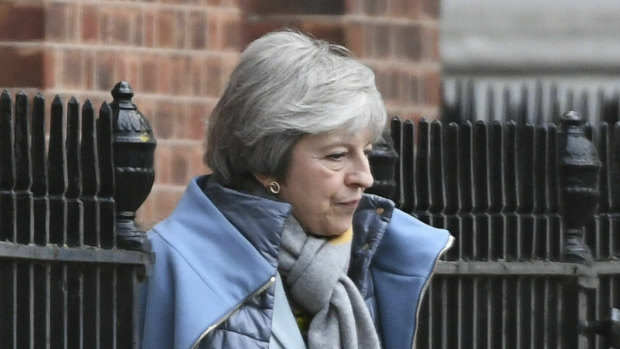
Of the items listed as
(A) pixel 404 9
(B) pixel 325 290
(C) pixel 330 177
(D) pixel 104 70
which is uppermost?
(A) pixel 404 9

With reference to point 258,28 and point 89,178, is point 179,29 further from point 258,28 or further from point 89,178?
point 89,178

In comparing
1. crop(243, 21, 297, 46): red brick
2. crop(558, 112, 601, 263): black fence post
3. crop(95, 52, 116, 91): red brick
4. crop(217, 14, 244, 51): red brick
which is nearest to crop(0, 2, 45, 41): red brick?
crop(95, 52, 116, 91): red brick

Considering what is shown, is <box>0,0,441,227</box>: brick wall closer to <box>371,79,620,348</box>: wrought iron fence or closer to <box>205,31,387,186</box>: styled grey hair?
<box>371,79,620,348</box>: wrought iron fence

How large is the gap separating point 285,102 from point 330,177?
0.19 meters

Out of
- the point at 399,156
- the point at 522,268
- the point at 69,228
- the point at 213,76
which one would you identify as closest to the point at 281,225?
the point at 69,228

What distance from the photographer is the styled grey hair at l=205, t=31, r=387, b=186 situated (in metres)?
5.00

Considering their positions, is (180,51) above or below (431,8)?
below

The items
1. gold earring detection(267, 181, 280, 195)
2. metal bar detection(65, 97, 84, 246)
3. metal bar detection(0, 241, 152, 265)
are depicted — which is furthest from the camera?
metal bar detection(65, 97, 84, 246)

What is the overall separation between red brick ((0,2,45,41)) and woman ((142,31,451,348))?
2.83 metres

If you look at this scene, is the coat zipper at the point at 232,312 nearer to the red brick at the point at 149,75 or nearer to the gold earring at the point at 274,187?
the gold earring at the point at 274,187

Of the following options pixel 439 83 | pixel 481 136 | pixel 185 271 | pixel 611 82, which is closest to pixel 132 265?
pixel 185 271

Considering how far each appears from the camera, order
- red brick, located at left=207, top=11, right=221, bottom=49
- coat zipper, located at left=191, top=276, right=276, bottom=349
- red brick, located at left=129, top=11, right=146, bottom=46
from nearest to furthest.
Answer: coat zipper, located at left=191, top=276, right=276, bottom=349, red brick, located at left=129, top=11, right=146, bottom=46, red brick, located at left=207, top=11, right=221, bottom=49

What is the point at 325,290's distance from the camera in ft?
16.4

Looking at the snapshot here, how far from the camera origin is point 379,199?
5.16 metres
